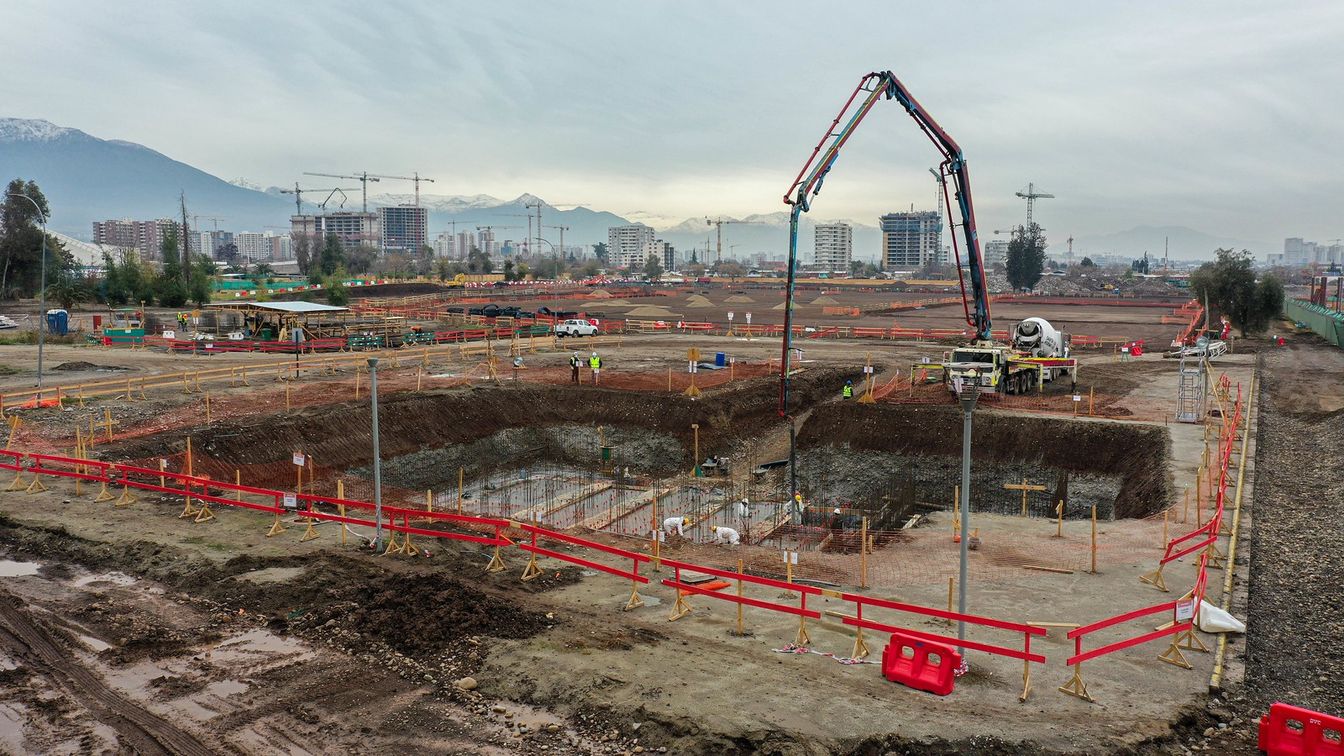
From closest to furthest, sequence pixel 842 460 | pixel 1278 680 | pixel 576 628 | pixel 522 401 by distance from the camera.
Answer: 1. pixel 1278 680
2. pixel 576 628
3. pixel 842 460
4. pixel 522 401

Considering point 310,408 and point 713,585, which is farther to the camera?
point 310,408

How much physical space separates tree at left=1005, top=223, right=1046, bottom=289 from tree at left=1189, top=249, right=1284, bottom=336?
221ft

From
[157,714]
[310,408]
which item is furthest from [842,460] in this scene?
[157,714]

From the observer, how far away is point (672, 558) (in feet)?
62.0

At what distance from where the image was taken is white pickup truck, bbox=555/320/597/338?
61.8m

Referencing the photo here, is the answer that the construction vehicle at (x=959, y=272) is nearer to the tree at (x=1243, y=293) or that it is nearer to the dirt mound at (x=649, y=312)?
the tree at (x=1243, y=293)

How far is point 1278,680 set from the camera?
12703 mm

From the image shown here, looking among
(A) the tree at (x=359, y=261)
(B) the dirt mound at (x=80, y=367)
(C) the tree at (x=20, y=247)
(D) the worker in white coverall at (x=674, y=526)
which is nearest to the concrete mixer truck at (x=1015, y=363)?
(D) the worker in white coverall at (x=674, y=526)

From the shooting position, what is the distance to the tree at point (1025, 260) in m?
135

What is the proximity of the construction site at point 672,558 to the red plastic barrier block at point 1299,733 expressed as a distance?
0.54 meters

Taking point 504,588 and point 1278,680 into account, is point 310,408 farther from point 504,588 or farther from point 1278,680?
A: point 1278,680

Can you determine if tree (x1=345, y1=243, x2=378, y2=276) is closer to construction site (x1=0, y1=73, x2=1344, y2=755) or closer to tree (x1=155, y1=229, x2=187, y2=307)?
tree (x1=155, y1=229, x2=187, y2=307)

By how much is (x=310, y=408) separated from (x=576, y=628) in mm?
23286

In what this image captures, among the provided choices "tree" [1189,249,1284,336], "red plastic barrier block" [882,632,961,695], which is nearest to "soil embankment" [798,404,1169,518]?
"red plastic barrier block" [882,632,961,695]
